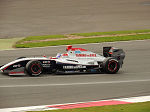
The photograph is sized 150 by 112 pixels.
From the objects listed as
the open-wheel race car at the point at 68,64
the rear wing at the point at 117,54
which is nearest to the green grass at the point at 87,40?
the rear wing at the point at 117,54

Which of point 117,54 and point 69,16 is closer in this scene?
point 117,54

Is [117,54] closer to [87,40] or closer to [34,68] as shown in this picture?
[34,68]

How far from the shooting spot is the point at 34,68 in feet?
46.2

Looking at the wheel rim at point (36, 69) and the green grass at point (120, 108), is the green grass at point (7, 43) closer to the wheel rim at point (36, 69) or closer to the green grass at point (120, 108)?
the wheel rim at point (36, 69)

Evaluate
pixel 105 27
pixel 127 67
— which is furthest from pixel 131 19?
pixel 127 67

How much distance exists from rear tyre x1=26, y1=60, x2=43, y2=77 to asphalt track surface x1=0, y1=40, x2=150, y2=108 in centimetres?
23

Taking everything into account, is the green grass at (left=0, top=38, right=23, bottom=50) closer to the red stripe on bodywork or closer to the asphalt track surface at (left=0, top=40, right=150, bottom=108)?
the asphalt track surface at (left=0, top=40, right=150, bottom=108)

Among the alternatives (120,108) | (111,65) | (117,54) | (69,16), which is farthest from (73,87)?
(69,16)

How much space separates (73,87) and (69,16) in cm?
2038

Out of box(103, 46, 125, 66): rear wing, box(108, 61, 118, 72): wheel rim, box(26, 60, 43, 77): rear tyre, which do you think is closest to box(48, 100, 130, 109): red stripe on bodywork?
box(26, 60, 43, 77): rear tyre

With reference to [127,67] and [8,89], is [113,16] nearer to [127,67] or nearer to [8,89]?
[127,67]

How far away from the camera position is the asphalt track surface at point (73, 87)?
11.2 m

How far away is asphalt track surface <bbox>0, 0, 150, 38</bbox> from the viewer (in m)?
28.0

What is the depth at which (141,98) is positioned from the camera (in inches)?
444
